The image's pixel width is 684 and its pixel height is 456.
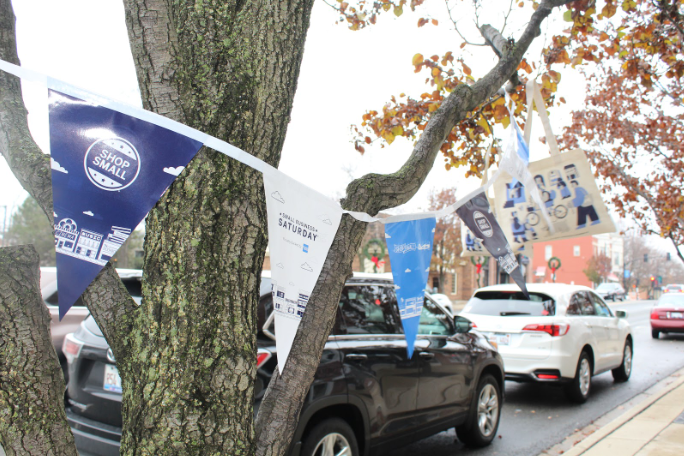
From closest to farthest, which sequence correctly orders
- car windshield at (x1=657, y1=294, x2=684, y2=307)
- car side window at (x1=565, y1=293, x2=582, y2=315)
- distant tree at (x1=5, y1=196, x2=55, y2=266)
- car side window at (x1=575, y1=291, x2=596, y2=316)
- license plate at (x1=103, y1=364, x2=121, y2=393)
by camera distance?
license plate at (x1=103, y1=364, x2=121, y2=393) → car side window at (x1=565, y1=293, x2=582, y2=315) → car side window at (x1=575, y1=291, x2=596, y2=316) → car windshield at (x1=657, y1=294, x2=684, y2=307) → distant tree at (x1=5, y1=196, x2=55, y2=266)

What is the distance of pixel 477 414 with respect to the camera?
5637 millimetres

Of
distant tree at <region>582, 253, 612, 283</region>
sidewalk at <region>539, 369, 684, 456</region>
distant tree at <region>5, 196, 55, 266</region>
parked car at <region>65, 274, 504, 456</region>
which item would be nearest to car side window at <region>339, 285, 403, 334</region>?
parked car at <region>65, 274, 504, 456</region>

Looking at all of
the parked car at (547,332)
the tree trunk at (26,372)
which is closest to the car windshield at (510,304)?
the parked car at (547,332)

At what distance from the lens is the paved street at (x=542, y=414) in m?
5.77

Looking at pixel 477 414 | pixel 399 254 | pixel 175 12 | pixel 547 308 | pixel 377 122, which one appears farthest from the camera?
pixel 547 308

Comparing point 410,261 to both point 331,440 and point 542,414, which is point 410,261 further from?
point 542,414

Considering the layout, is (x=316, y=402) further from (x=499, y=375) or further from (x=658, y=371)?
(x=658, y=371)

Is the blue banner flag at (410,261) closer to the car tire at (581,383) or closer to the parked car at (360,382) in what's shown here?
the parked car at (360,382)

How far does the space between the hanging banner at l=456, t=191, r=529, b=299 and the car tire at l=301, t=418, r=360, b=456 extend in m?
1.78

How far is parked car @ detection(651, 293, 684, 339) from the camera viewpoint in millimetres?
16938

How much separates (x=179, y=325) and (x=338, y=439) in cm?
247

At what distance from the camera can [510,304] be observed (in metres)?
7.94

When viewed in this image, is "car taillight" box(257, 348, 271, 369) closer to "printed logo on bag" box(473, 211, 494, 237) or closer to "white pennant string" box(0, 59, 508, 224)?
"white pennant string" box(0, 59, 508, 224)

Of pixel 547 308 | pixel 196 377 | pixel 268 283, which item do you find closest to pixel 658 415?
pixel 547 308
